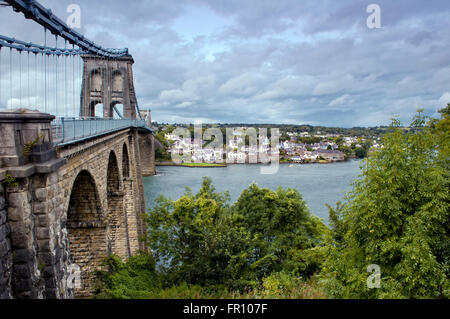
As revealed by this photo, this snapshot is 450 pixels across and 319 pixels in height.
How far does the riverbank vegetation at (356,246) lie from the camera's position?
5.38m

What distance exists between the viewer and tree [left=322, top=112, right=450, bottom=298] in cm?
529

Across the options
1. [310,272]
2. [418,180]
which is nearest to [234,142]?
[310,272]

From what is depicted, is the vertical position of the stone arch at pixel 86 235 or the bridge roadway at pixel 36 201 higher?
the bridge roadway at pixel 36 201

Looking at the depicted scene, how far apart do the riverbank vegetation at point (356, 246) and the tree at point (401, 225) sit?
0.06 ft

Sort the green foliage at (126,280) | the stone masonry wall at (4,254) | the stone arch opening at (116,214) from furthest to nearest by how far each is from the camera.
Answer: the stone arch opening at (116,214), the green foliage at (126,280), the stone masonry wall at (4,254)

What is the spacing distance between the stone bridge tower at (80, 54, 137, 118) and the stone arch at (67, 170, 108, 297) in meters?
12.1

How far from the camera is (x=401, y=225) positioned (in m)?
6.06

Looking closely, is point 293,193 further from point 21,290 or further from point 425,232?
point 21,290

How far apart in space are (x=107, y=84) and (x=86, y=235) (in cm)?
1443

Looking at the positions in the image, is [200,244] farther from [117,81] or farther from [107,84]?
[117,81]

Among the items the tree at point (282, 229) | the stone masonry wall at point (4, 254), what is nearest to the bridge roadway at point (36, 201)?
the stone masonry wall at point (4, 254)

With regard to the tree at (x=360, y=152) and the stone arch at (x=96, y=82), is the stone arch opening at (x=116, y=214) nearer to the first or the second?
the stone arch at (x=96, y=82)

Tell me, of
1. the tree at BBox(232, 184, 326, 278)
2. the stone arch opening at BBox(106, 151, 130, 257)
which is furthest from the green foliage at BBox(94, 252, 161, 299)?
the tree at BBox(232, 184, 326, 278)

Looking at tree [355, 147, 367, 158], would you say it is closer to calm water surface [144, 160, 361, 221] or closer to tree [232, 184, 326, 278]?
calm water surface [144, 160, 361, 221]
